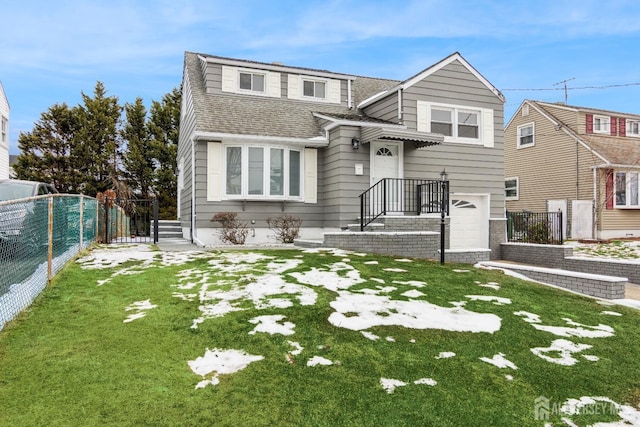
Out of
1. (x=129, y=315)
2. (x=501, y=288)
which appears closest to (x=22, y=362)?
(x=129, y=315)

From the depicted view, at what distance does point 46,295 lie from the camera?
523 centimetres

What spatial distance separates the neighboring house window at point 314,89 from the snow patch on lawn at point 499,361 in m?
12.0

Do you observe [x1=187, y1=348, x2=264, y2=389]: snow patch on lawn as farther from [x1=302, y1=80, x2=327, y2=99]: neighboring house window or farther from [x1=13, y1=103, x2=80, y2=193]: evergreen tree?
[x1=13, y1=103, x2=80, y2=193]: evergreen tree

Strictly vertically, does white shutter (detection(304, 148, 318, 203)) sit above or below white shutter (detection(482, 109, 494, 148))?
below

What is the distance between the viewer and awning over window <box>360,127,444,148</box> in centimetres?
1152

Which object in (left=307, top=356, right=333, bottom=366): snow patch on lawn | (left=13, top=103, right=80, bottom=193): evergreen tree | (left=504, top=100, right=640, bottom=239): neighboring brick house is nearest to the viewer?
(left=307, top=356, right=333, bottom=366): snow patch on lawn

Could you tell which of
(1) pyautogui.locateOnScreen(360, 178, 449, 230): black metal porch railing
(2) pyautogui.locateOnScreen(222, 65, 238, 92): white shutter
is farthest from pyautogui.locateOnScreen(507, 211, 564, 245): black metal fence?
(2) pyautogui.locateOnScreen(222, 65, 238, 92): white shutter

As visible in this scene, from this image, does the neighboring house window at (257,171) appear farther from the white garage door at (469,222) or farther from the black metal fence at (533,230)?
the black metal fence at (533,230)

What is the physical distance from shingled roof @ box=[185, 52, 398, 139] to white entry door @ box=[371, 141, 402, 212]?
1833 millimetres

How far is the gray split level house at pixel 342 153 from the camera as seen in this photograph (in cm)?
1184

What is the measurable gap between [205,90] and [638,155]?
72.5ft

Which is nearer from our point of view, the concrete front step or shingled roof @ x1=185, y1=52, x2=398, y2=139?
the concrete front step

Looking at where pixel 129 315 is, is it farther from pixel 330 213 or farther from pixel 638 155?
pixel 638 155

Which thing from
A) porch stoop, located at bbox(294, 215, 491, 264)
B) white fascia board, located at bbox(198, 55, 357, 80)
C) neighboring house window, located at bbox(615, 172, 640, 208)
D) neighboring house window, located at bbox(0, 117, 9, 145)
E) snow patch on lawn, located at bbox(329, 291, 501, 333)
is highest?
white fascia board, located at bbox(198, 55, 357, 80)
